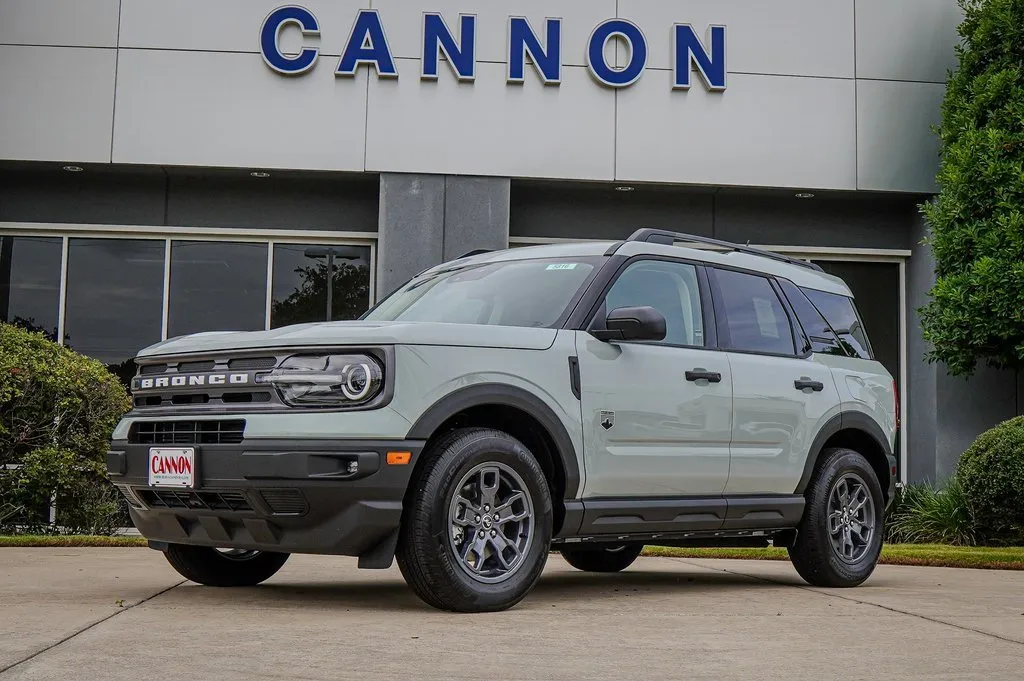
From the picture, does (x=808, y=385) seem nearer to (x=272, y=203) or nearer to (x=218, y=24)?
(x=272, y=203)

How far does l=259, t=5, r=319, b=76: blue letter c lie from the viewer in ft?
47.7

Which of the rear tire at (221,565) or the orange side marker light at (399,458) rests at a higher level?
the orange side marker light at (399,458)

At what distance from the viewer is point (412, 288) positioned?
7441mm

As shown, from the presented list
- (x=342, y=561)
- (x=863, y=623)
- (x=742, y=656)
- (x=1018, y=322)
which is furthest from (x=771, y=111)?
(x=742, y=656)

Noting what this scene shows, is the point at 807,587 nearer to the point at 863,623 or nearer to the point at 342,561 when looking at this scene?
the point at 863,623

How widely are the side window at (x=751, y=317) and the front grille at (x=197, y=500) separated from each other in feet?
9.88

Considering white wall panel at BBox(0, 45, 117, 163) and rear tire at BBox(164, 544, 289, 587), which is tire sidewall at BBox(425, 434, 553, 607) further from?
white wall panel at BBox(0, 45, 117, 163)

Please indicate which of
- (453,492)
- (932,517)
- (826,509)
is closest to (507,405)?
(453,492)

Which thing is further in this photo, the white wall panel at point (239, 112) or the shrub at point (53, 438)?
the white wall panel at point (239, 112)

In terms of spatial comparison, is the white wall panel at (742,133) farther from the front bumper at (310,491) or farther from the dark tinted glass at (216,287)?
the front bumper at (310,491)

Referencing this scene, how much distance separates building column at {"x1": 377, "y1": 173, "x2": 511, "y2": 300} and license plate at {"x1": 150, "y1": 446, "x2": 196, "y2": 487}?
8662 millimetres

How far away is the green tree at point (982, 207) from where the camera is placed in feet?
44.4

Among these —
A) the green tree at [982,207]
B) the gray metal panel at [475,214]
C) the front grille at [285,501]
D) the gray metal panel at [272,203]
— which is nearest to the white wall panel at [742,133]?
the green tree at [982,207]

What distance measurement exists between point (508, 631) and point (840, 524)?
341cm
